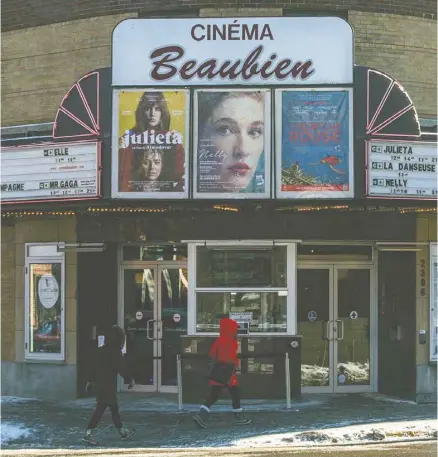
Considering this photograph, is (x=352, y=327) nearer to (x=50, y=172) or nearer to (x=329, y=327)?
(x=329, y=327)

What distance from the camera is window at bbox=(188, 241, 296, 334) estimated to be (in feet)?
41.7

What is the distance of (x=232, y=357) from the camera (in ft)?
36.4

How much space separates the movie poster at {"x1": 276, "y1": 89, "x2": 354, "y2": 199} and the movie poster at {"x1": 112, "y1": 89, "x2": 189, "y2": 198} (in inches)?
55.8

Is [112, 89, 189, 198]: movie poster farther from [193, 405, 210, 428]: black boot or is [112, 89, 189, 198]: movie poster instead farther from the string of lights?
[193, 405, 210, 428]: black boot

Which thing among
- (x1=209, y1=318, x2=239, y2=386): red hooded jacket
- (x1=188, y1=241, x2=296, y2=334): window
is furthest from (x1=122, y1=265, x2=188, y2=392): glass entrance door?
(x1=209, y1=318, x2=239, y2=386): red hooded jacket

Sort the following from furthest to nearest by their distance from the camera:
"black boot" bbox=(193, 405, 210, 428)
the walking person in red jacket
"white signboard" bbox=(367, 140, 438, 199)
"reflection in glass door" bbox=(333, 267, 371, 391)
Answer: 1. "reflection in glass door" bbox=(333, 267, 371, 391)
2. "white signboard" bbox=(367, 140, 438, 199)
3. the walking person in red jacket
4. "black boot" bbox=(193, 405, 210, 428)

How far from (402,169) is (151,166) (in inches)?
144

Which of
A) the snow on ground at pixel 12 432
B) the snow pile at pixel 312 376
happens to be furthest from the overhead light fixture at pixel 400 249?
the snow on ground at pixel 12 432

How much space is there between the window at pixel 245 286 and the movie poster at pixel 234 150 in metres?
1.42

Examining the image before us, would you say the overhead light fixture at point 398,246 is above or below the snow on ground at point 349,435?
above

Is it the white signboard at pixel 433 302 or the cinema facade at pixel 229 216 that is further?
the white signboard at pixel 433 302

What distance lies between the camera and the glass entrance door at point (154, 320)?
1416 cm

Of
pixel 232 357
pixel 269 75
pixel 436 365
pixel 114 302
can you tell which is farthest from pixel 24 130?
pixel 436 365

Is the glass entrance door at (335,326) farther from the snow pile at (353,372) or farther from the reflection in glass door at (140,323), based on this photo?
the reflection in glass door at (140,323)
